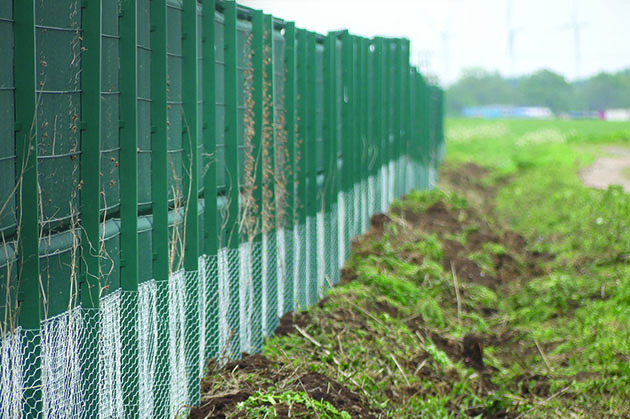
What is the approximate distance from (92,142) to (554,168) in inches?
831

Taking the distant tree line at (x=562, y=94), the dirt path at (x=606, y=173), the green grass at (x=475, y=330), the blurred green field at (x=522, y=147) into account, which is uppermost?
the distant tree line at (x=562, y=94)

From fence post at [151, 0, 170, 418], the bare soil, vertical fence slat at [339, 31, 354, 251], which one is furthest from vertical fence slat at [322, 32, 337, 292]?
fence post at [151, 0, 170, 418]

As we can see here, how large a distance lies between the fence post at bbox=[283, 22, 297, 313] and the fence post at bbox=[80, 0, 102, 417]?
3262 mm

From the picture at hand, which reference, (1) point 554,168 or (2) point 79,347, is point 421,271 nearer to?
(2) point 79,347

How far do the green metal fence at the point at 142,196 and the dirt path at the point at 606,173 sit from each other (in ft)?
38.5

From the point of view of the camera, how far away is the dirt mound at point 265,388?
4.63 meters

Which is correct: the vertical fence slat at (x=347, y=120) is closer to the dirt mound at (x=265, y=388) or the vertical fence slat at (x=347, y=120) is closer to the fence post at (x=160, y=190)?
the dirt mound at (x=265, y=388)

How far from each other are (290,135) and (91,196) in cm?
347

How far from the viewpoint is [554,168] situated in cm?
2323

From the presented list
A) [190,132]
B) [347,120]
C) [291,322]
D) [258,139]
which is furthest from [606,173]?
[190,132]

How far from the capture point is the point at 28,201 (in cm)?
332

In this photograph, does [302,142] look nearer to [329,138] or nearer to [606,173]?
[329,138]

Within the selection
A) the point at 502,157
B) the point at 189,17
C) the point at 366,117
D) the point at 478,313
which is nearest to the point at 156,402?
the point at 189,17

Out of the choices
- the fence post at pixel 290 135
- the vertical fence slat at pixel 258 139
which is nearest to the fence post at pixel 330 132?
the fence post at pixel 290 135
